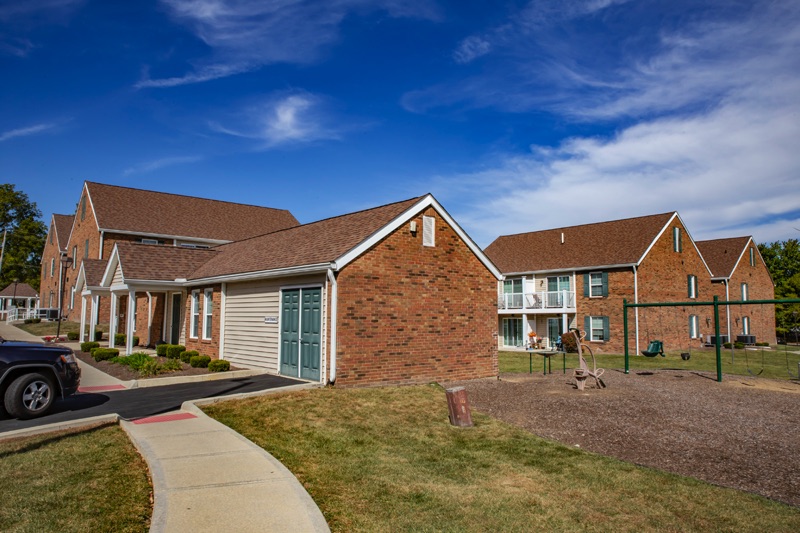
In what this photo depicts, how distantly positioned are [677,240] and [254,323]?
1054 inches

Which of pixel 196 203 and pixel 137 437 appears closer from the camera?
pixel 137 437

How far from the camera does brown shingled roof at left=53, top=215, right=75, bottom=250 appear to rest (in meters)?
44.8

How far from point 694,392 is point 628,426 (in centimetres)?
471

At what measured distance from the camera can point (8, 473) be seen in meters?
6.41

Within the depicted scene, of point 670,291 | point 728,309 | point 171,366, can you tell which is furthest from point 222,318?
point 728,309

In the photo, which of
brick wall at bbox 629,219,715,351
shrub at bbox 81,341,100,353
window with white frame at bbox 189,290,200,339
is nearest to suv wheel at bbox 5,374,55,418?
window with white frame at bbox 189,290,200,339

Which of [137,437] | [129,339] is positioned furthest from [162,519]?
[129,339]

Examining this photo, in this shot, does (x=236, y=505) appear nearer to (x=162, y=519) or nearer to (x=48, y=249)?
(x=162, y=519)

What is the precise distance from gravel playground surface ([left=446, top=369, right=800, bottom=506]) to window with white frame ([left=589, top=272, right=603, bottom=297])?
15353 mm

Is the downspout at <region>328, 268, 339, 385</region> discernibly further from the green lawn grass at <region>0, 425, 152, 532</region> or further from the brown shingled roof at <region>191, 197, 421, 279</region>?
the green lawn grass at <region>0, 425, 152, 532</region>

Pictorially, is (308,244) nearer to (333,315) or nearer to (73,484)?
(333,315)

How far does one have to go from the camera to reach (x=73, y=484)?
609 centimetres

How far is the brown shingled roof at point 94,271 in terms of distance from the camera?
23797 mm

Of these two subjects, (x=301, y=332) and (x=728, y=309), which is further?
(x=728, y=309)
